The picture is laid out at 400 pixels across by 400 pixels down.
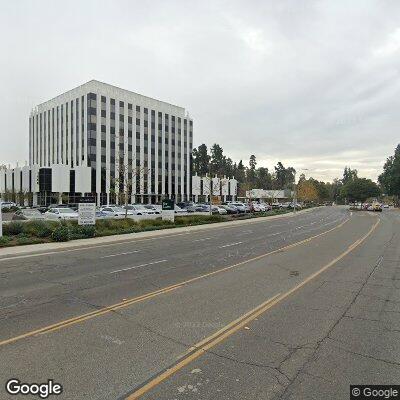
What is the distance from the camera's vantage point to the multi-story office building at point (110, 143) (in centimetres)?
7676

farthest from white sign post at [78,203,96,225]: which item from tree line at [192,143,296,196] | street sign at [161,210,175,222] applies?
tree line at [192,143,296,196]

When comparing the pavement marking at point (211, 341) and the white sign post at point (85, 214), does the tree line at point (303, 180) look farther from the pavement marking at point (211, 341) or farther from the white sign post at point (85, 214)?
the pavement marking at point (211, 341)

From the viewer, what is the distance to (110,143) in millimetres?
81500

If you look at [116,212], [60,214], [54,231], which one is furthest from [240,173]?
[54,231]

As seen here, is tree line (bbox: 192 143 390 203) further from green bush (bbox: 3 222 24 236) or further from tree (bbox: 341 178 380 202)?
green bush (bbox: 3 222 24 236)

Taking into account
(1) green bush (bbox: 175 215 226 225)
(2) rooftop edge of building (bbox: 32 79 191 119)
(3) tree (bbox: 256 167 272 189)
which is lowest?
(1) green bush (bbox: 175 215 226 225)

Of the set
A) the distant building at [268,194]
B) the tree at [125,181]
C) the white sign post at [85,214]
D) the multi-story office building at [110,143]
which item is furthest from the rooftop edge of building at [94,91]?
the white sign post at [85,214]

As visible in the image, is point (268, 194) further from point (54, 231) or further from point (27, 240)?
point (27, 240)

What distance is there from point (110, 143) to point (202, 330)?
79043 mm

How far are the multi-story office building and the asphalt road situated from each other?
57.4 meters

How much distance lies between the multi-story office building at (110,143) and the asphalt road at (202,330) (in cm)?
5743

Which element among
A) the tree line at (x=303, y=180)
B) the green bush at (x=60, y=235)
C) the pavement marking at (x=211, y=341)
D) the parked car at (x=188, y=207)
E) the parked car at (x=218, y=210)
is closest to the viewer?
the pavement marking at (x=211, y=341)

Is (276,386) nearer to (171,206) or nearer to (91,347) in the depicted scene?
(91,347)

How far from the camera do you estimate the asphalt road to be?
14.7 feet
